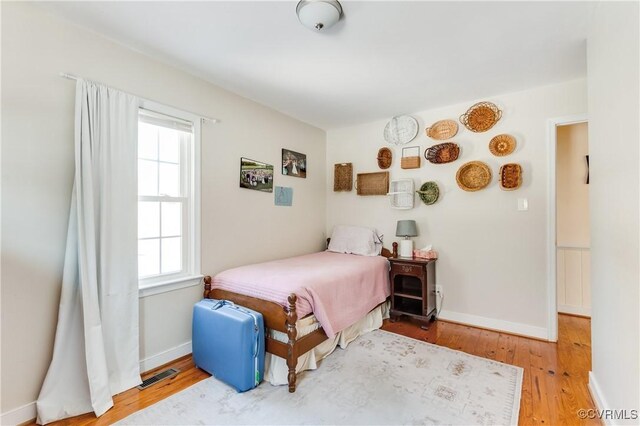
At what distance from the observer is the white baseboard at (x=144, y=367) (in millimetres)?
1647

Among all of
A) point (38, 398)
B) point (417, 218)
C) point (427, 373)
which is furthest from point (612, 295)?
point (38, 398)

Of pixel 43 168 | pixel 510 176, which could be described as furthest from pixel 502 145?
pixel 43 168

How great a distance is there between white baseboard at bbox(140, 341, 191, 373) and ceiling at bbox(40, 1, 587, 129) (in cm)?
236

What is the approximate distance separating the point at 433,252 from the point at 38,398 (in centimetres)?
343

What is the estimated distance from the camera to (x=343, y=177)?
4.12 m

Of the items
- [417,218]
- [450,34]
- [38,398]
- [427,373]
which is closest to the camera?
[38,398]

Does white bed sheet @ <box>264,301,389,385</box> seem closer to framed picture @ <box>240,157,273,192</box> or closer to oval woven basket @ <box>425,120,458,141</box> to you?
framed picture @ <box>240,157,273,192</box>

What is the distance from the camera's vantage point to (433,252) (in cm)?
335

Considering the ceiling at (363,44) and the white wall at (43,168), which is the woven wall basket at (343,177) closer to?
the ceiling at (363,44)

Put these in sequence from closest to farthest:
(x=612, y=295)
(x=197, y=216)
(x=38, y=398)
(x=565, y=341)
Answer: (x=612, y=295)
(x=38, y=398)
(x=197, y=216)
(x=565, y=341)

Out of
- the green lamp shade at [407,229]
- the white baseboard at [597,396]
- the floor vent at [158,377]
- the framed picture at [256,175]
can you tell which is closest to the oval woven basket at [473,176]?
the green lamp shade at [407,229]

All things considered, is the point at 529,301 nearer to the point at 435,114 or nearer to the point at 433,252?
the point at 433,252

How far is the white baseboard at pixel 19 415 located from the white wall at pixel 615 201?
10.1ft

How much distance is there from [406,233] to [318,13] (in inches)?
93.8
